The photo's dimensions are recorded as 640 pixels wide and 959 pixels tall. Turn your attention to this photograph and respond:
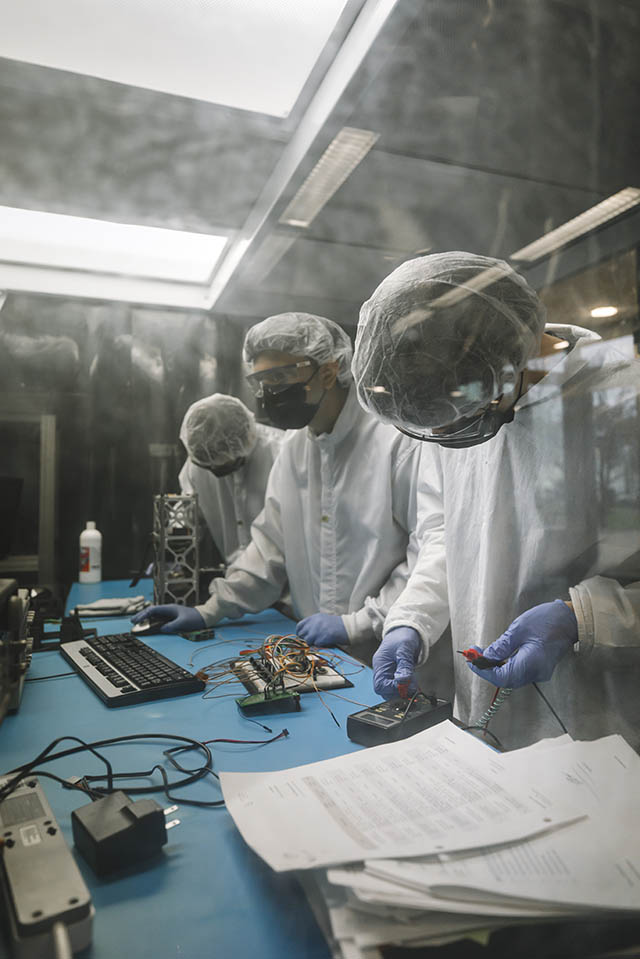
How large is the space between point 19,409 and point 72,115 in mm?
643

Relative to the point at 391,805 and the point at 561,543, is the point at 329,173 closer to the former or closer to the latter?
the point at 561,543

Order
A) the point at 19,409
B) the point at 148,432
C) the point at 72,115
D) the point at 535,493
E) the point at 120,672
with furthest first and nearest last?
the point at 148,432, the point at 19,409, the point at 72,115, the point at 120,672, the point at 535,493

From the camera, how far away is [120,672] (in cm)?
104

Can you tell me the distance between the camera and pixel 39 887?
442mm

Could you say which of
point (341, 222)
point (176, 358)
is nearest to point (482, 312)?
point (341, 222)

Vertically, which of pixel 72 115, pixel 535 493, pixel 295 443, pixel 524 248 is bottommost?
pixel 535 493

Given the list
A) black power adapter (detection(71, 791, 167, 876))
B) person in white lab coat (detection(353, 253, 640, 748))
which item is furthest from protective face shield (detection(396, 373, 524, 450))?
black power adapter (detection(71, 791, 167, 876))

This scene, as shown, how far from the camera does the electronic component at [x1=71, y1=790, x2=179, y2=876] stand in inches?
20.1

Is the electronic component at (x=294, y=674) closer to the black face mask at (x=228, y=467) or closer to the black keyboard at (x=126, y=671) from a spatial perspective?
the black keyboard at (x=126, y=671)

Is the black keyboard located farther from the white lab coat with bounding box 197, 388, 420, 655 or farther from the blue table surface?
the white lab coat with bounding box 197, 388, 420, 655

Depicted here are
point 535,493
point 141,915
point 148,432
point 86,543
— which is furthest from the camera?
point 148,432

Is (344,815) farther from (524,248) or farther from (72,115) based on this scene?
(72,115)

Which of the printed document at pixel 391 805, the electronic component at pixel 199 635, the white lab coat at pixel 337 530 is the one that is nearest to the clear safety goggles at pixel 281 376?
the white lab coat at pixel 337 530

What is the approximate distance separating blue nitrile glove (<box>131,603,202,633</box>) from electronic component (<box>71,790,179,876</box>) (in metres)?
0.89
